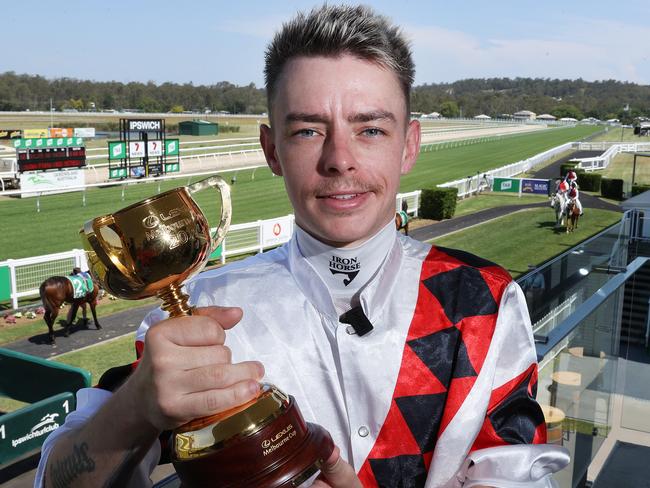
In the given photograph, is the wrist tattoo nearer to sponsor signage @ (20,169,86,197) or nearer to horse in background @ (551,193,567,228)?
horse in background @ (551,193,567,228)

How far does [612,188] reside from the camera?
111 feet

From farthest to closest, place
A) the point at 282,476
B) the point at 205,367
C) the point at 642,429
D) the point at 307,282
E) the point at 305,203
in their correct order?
the point at 642,429 → the point at 307,282 → the point at 305,203 → the point at 282,476 → the point at 205,367

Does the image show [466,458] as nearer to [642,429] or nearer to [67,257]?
[642,429]

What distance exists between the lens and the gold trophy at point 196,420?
1438 mm

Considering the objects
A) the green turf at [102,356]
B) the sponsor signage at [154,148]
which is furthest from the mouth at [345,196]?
the sponsor signage at [154,148]

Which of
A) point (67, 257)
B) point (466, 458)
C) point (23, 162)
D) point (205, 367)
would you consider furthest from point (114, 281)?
point (23, 162)

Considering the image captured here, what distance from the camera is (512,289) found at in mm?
1871

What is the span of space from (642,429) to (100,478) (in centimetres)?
780

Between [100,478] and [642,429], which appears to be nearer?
[100,478]

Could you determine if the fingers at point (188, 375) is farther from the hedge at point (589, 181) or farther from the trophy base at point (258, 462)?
the hedge at point (589, 181)

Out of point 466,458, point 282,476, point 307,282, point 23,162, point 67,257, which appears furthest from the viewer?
point 23,162

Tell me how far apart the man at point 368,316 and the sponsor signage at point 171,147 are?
1292 inches

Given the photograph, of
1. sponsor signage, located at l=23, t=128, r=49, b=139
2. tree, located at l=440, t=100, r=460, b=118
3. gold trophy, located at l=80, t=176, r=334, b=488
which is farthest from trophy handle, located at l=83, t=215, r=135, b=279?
tree, located at l=440, t=100, r=460, b=118

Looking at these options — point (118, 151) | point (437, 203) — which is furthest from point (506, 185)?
point (118, 151)
